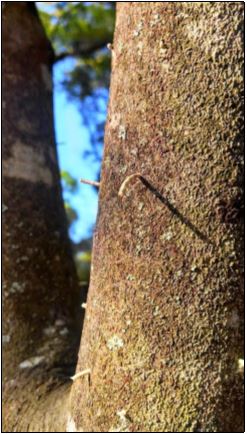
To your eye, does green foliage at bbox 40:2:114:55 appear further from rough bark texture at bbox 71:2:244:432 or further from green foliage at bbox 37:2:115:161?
rough bark texture at bbox 71:2:244:432

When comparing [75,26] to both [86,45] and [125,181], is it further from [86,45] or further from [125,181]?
[125,181]

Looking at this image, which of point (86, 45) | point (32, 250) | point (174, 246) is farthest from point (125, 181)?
point (86, 45)

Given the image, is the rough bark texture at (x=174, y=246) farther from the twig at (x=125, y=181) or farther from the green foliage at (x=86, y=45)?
the green foliage at (x=86, y=45)

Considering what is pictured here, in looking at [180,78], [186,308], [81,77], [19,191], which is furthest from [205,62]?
[81,77]

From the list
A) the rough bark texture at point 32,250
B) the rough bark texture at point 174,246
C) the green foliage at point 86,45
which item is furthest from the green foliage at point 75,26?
the rough bark texture at point 174,246

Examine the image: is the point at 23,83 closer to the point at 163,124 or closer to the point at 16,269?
the point at 16,269
